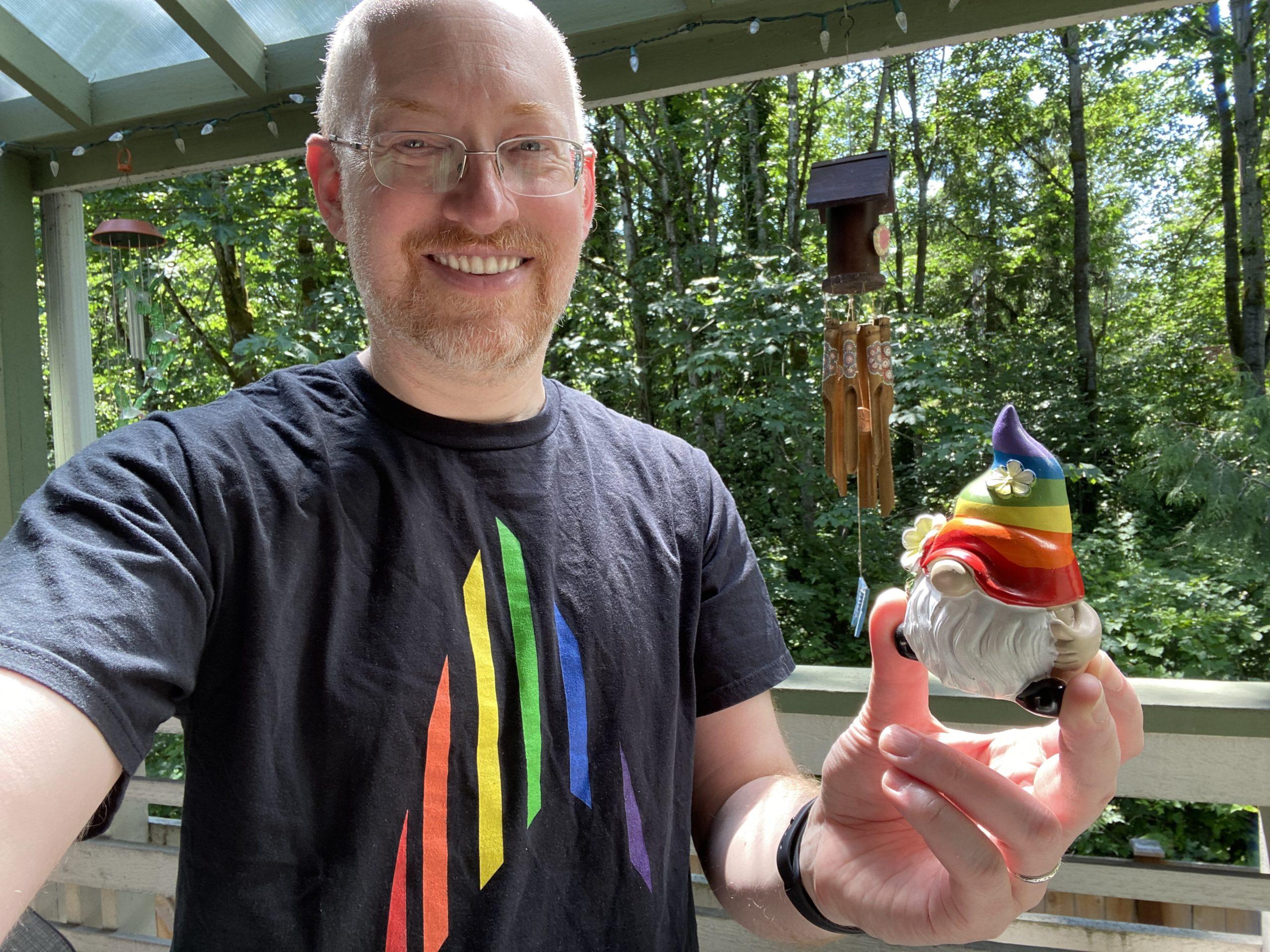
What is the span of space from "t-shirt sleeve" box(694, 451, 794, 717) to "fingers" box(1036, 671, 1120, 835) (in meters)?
0.55

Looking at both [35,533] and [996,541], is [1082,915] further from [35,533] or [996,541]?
[35,533]

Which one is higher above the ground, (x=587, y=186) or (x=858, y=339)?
(x=587, y=186)

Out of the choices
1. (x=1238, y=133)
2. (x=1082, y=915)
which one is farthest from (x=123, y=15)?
(x=1238, y=133)

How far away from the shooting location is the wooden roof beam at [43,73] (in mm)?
2643

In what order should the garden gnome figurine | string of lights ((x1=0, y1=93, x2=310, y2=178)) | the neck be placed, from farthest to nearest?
string of lights ((x1=0, y1=93, x2=310, y2=178))
the neck
the garden gnome figurine

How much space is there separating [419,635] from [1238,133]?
9.53m

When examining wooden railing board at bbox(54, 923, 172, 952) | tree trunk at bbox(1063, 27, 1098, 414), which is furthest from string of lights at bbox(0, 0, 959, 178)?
tree trunk at bbox(1063, 27, 1098, 414)

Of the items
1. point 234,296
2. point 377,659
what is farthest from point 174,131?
point 234,296

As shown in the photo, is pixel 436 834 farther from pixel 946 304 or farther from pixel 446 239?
pixel 946 304

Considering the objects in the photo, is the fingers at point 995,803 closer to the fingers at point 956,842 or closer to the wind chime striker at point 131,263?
the fingers at point 956,842

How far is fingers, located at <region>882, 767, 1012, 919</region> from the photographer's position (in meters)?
0.82

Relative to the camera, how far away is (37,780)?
77cm

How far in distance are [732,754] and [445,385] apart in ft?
2.22

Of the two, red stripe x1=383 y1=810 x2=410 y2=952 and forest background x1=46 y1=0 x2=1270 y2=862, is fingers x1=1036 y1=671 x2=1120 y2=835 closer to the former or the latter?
red stripe x1=383 y1=810 x2=410 y2=952
